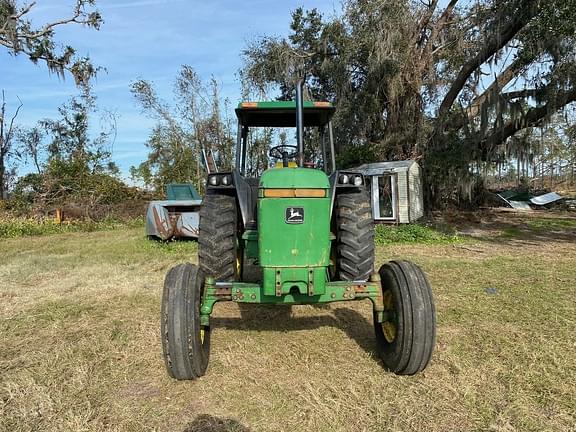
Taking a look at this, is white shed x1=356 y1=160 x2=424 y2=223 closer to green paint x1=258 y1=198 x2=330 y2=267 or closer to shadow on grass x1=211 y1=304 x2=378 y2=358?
shadow on grass x1=211 y1=304 x2=378 y2=358

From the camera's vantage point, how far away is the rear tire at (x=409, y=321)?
10.3ft

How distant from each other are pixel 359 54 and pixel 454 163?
462 centimetres

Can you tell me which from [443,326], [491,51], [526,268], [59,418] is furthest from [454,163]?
[59,418]

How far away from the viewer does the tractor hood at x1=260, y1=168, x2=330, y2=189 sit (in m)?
3.14

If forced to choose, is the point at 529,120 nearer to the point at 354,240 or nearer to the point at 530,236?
the point at 530,236

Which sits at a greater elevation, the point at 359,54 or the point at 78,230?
the point at 359,54

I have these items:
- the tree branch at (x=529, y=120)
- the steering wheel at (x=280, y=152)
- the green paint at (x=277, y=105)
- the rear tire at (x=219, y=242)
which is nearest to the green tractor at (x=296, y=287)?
the rear tire at (x=219, y=242)

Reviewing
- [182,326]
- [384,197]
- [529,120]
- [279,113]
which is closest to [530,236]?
[529,120]

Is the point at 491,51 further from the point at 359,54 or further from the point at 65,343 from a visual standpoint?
the point at 65,343

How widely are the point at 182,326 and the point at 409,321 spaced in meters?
1.50

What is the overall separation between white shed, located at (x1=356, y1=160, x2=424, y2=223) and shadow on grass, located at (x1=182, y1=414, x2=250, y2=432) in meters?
11.9

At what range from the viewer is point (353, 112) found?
15.9 metres

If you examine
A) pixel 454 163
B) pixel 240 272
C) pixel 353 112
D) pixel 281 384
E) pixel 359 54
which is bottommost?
pixel 281 384

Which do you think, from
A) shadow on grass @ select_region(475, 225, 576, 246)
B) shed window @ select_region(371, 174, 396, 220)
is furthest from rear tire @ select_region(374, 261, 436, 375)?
shed window @ select_region(371, 174, 396, 220)
